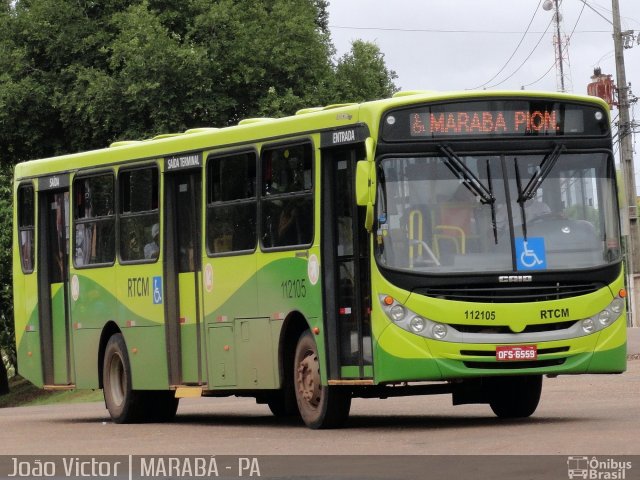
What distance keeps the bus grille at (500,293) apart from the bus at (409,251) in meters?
0.01

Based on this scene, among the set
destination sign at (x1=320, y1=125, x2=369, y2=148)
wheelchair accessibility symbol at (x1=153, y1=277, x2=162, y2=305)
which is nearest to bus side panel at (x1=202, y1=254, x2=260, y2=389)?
wheelchair accessibility symbol at (x1=153, y1=277, x2=162, y2=305)

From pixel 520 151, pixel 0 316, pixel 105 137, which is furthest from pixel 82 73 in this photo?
pixel 520 151

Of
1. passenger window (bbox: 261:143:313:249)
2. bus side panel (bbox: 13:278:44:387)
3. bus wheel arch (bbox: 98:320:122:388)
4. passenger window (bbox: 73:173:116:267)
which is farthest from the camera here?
bus side panel (bbox: 13:278:44:387)

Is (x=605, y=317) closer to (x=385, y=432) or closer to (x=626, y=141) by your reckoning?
(x=385, y=432)

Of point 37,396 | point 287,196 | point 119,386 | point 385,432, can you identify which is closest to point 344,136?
point 287,196

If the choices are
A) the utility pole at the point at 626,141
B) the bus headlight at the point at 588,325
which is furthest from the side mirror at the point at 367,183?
the utility pole at the point at 626,141

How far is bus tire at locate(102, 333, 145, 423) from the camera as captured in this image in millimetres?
21062

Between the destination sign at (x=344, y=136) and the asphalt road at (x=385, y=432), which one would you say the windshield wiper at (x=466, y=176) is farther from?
the asphalt road at (x=385, y=432)

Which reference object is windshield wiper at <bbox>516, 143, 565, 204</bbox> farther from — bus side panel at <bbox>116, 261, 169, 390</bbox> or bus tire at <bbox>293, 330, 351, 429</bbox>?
bus side panel at <bbox>116, 261, 169, 390</bbox>

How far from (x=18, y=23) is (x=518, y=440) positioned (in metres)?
28.6

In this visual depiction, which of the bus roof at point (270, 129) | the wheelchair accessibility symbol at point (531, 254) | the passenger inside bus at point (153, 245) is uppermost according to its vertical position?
the bus roof at point (270, 129)

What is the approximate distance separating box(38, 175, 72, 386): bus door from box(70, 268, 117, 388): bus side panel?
0.30 meters

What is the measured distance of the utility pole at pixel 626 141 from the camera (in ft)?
150

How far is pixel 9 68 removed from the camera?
40.7 meters
